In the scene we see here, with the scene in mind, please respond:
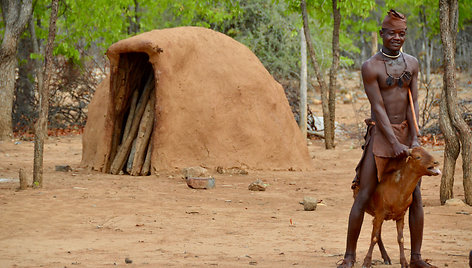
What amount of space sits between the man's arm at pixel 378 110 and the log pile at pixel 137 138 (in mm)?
6232

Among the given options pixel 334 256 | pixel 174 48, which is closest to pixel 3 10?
pixel 174 48

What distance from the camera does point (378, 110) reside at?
4418 mm

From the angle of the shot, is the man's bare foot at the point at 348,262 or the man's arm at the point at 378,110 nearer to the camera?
the man's arm at the point at 378,110

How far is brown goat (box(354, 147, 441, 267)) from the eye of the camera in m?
4.25

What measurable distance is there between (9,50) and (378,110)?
39.0 ft

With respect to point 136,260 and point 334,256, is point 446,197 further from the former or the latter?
point 136,260

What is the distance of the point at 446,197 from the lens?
7.89 m

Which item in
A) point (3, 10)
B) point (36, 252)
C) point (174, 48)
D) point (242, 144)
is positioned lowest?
point (36, 252)

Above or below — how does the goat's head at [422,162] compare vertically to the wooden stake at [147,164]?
above

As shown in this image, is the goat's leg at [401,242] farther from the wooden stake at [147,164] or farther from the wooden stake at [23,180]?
the wooden stake at [147,164]

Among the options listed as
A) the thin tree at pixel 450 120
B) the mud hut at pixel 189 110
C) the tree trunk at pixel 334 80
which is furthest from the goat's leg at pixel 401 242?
the tree trunk at pixel 334 80

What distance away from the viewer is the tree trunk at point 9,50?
46.9ft

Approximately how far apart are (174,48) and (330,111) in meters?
4.54

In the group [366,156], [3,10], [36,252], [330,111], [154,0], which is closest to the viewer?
[366,156]
